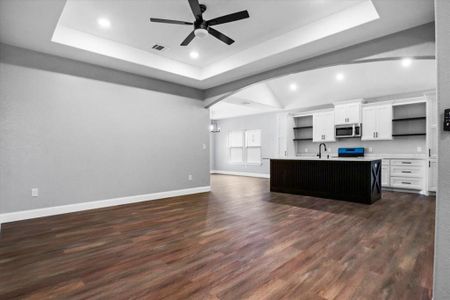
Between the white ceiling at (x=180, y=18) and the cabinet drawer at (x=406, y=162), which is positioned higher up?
the white ceiling at (x=180, y=18)

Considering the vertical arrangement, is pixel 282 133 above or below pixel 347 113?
below

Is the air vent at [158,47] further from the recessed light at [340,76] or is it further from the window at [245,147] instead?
the window at [245,147]

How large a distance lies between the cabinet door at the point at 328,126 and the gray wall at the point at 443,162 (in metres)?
6.41

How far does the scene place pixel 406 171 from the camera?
6.11 m

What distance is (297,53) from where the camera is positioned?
4.12m

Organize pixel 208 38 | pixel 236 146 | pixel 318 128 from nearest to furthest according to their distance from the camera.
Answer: pixel 208 38, pixel 318 128, pixel 236 146

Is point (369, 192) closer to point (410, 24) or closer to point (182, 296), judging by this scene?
point (410, 24)

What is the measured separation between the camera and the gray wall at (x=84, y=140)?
3770 millimetres

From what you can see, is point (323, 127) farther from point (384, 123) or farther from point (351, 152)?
point (384, 123)

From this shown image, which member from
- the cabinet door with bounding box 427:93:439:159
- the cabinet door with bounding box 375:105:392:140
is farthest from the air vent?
the cabinet door with bounding box 427:93:439:159

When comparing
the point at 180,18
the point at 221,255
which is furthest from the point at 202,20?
→ the point at 221,255

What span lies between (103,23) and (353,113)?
670 cm

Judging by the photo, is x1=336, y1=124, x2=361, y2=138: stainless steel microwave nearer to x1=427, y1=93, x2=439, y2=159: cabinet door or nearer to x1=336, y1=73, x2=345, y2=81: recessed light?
x1=336, y1=73, x2=345, y2=81: recessed light

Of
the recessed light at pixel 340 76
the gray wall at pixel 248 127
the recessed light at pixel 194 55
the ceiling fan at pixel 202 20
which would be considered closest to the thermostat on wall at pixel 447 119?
the ceiling fan at pixel 202 20
